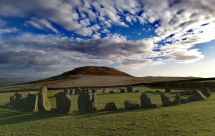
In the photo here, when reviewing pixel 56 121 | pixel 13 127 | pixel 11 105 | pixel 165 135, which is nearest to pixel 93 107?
pixel 56 121

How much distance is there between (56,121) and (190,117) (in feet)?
21.6

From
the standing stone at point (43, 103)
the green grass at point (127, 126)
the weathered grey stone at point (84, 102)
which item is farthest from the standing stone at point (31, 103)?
the weathered grey stone at point (84, 102)

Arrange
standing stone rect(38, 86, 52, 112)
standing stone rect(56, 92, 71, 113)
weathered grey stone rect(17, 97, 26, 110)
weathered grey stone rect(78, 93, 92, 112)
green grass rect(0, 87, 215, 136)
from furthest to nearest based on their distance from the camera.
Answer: weathered grey stone rect(17, 97, 26, 110)
standing stone rect(38, 86, 52, 112)
weathered grey stone rect(78, 93, 92, 112)
standing stone rect(56, 92, 71, 113)
green grass rect(0, 87, 215, 136)

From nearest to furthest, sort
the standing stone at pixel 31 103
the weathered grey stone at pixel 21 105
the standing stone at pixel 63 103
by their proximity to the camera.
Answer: the standing stone at pixel 63 103, the standing stone at pixel 31 103, the weathered grey stone at pixel 21 105

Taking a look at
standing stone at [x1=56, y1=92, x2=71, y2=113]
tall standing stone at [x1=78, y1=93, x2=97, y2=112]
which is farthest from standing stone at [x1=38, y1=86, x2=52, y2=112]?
tall standing stone at [x1=78, y1=93, x2=97, y2=112]

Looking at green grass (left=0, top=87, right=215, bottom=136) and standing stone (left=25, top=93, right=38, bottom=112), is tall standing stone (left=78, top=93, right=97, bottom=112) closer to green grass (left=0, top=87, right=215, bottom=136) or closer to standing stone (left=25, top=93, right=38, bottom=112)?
green grass (left=0, top=87, right=215, bottom=136)

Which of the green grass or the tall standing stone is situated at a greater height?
the tall standing stone

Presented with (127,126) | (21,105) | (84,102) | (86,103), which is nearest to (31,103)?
(21,105)

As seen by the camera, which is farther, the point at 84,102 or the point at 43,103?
the point at 43,103

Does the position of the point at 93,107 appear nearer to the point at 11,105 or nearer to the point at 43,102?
the point at 43,102

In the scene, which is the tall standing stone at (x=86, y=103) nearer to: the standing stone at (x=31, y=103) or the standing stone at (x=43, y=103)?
the standing stone at (x=43, y=103)

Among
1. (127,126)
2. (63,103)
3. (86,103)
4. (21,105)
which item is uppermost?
(63,103)

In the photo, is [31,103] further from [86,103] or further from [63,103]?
[86,103]

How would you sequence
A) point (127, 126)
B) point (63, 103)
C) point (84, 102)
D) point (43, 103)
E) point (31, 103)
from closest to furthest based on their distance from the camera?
point (127, 126) → point (63, 103) → point (84, 102) → point (43, 103) → point (31, 103)
